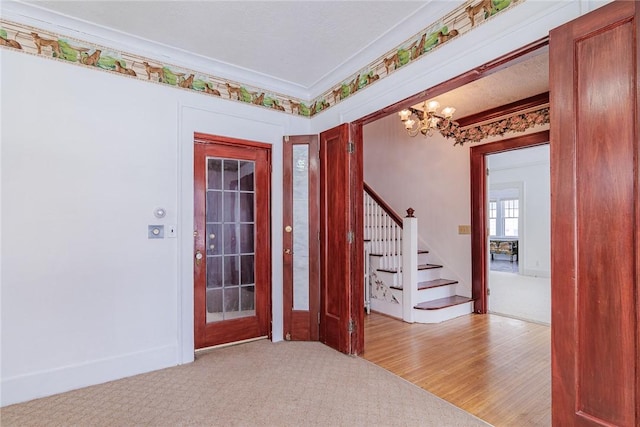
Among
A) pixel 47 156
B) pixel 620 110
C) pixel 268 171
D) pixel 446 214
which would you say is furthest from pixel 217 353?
pixel 446 214

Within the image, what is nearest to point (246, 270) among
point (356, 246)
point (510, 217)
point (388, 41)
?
point (356, 246)

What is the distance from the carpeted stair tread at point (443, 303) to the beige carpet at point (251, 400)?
1.62 metres

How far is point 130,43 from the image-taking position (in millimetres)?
2820

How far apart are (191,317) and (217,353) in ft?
1.54

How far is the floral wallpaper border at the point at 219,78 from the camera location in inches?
87.3

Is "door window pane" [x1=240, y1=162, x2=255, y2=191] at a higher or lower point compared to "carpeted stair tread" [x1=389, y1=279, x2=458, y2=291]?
higher

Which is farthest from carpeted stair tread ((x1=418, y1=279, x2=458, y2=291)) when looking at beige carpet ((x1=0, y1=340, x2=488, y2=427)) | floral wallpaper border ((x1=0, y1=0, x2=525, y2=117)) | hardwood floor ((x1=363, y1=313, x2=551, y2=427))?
floral wallpaper border ((x1=0, y1=0, x2=525, y2=117))

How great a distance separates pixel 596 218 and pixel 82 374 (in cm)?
358

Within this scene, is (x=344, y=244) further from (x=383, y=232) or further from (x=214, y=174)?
(x=383, y=232)

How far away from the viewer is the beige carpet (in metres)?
2.12

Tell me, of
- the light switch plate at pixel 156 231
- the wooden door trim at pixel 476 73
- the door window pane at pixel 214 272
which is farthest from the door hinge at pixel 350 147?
the light switch plate at pixel 156 231

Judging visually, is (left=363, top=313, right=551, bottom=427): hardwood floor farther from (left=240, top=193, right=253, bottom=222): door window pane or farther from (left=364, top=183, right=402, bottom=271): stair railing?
(left=240, top=193, right=253, bottom=222): door window pane

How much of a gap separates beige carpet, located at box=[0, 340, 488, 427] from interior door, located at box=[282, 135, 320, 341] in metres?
0.68

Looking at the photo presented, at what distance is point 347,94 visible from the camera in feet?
10.8
